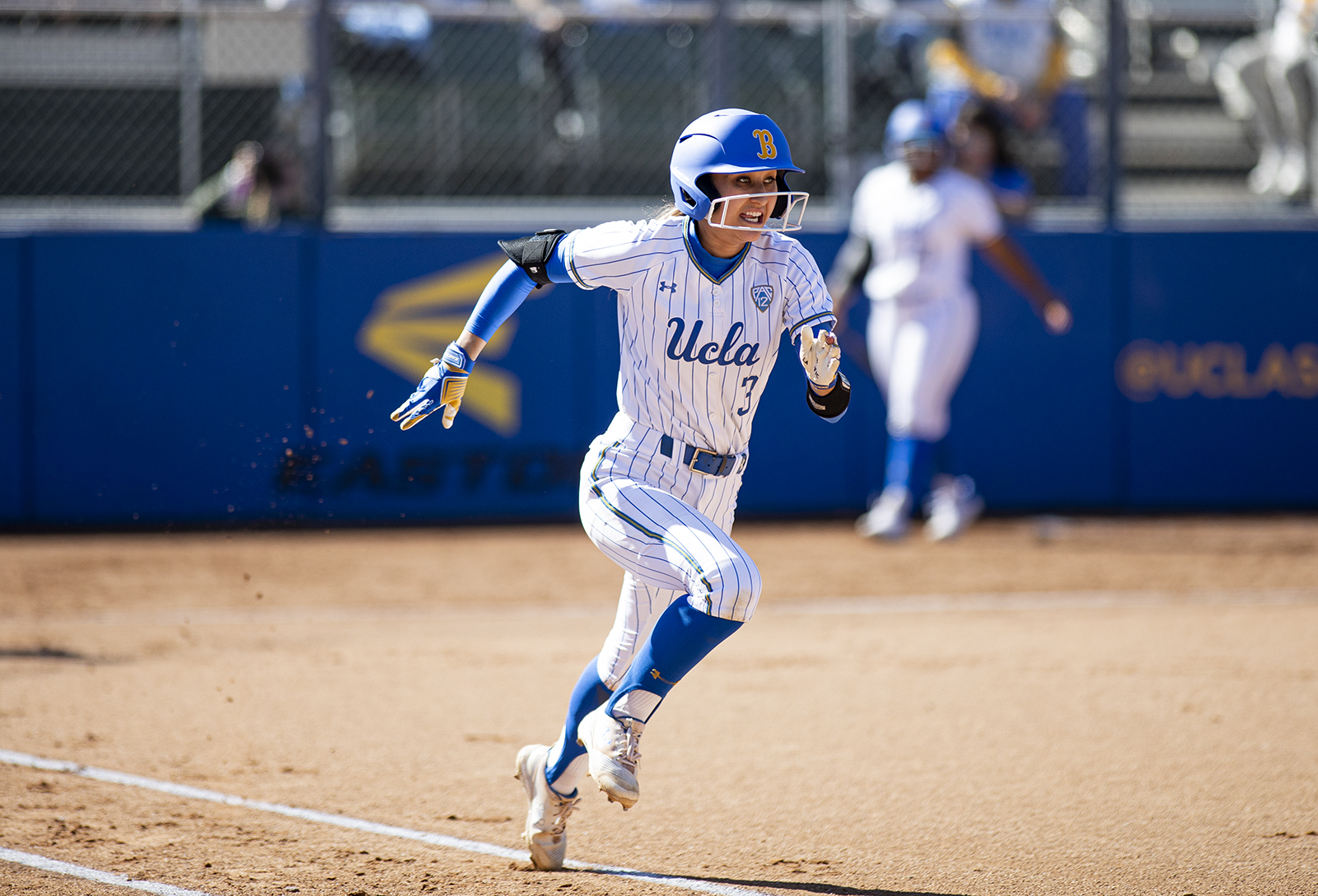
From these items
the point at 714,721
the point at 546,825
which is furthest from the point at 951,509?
the point at 546,825

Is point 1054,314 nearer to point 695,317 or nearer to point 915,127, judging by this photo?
point 915,127

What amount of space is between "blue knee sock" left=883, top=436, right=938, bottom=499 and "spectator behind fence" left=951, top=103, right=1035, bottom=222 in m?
2.41

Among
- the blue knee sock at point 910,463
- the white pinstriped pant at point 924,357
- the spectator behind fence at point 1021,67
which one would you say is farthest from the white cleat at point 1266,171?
the blue knee sock at point 910,463

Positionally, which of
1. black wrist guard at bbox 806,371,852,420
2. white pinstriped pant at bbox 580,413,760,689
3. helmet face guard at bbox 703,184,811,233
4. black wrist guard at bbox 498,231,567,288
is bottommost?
white pinstriped pant at bbox 580,413,760,689

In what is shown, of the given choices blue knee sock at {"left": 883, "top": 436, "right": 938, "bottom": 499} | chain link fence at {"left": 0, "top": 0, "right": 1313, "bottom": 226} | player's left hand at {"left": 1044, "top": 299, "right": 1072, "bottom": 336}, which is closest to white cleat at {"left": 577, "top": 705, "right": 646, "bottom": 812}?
blue knee sock at {"left": 883, "top": 436, "right": 938, "bottom": 499}

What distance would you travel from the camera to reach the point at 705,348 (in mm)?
3553

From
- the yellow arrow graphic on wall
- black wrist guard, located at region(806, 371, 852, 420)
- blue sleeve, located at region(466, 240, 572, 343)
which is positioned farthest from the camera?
the yellow arrow graphic on wall

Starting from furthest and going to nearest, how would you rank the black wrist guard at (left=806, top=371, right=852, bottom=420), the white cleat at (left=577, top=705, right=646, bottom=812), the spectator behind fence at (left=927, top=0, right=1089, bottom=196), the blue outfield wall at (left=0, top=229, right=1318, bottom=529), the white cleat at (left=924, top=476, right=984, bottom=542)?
the spectator behind fence at (left=927, top=0, right=1089, bottom=196) → the blue outfield wall at (left=0, top=229, right=1318, bottom=529) → the white cleat at (left=924, top=476, right=984, bottom=542) → the black wrist guard at (left=806, top=371, right=852, bottom=420) → the white cleat at (left=577, top=705, right=646, bottom=812)

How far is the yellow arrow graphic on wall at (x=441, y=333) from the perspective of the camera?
9.92 metres

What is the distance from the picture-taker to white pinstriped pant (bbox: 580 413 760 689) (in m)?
3.29

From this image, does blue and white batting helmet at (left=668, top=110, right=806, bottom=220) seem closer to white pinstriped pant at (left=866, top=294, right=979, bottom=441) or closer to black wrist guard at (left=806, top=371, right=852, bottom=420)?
black wrist guard at (left=806, top=371, right=852, bottom=420)

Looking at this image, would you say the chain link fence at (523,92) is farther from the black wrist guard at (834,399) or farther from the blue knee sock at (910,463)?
the black wrist guard at (834,399)

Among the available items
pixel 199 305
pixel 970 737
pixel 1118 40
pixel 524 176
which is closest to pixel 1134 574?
pixel 970 737

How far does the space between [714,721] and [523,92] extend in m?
6.51
